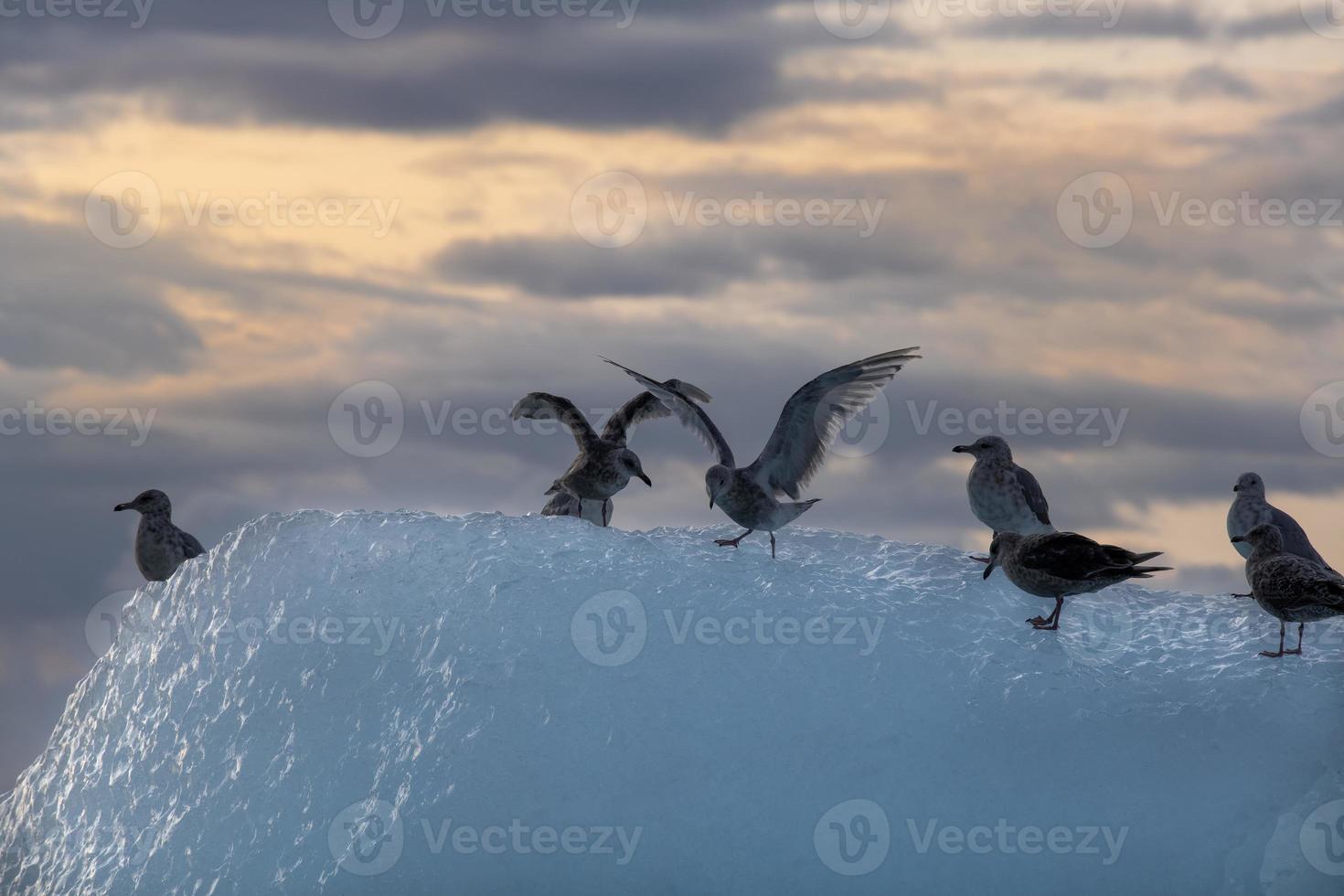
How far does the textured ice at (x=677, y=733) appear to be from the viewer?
924 cm

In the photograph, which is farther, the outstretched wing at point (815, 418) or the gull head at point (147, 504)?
the gull head at point (147, 504)

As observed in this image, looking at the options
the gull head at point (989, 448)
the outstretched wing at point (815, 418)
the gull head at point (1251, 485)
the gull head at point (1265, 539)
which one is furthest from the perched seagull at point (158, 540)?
the gull head at point (1251, 485)

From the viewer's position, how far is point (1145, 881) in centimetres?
910

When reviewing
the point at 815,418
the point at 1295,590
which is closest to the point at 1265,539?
the point at 1295,590

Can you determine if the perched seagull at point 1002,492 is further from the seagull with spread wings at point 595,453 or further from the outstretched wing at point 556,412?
the outstretched wing at point 556,412

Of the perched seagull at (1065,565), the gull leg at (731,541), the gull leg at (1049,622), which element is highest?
the perched seagull at (1065,565)

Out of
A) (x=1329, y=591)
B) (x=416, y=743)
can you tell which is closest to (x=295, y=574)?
(x=416, y=743)

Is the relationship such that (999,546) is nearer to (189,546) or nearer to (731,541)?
(731,541)

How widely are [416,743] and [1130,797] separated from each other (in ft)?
16.4

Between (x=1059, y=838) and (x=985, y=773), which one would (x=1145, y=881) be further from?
(x=985, y=773)

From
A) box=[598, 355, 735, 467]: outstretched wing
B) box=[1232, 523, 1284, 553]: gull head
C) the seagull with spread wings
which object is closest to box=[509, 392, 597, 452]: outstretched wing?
the seagull with spread wings

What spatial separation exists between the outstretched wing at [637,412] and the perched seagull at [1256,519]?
5191mm

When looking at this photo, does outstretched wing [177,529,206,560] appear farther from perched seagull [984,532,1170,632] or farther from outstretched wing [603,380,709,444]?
perched seagull [984,532,1170,632]

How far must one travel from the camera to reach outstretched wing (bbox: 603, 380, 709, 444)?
13.9 metres
